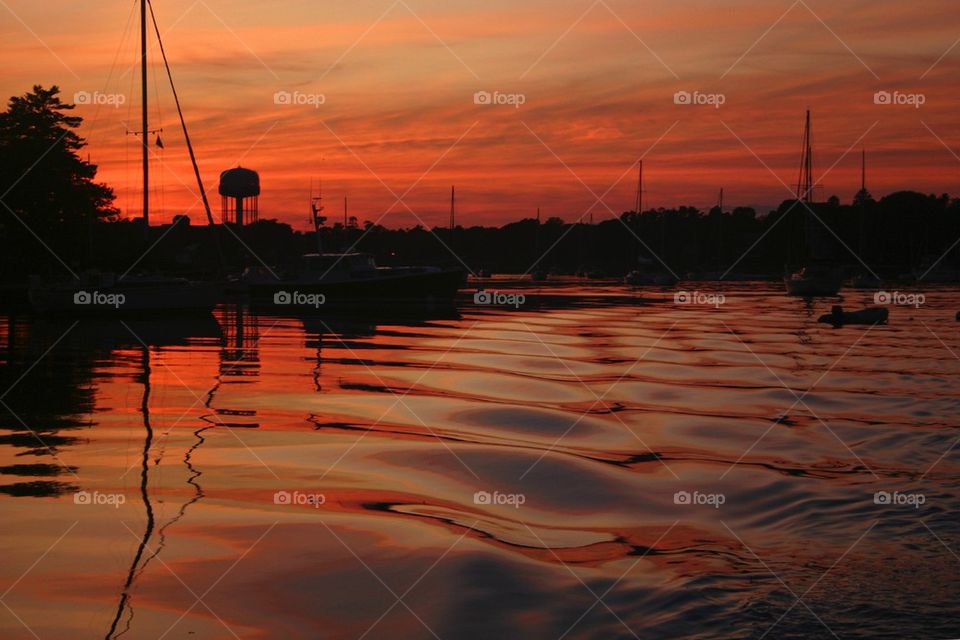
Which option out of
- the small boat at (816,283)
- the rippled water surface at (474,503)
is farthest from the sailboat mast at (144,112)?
the small boat at (816,283)

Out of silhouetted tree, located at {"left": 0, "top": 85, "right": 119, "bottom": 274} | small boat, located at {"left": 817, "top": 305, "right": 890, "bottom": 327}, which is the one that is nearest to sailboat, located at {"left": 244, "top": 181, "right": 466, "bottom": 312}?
silhouetted tree, located at {"left": 0, "top": 85, "right": 119, "bottom": 274}

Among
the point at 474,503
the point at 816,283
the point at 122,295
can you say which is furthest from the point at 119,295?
the point at 816,283

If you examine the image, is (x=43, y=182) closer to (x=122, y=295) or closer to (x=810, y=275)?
(x=122, y=295)

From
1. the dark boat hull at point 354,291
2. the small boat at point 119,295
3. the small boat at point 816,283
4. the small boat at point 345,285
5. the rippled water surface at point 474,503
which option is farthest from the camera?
the small boat at point 816,283

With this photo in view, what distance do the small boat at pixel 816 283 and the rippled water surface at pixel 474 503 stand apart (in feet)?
208

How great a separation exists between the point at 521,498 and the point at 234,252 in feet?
495

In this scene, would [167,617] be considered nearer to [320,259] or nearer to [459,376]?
[459,376]

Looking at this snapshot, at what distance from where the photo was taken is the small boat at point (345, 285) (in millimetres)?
71562

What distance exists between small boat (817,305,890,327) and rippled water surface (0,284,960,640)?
2316 cm

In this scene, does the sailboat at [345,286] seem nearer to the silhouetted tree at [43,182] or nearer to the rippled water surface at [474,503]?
the silhouetted tree at [43,182]

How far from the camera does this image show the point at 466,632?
8203 mm

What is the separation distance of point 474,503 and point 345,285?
6063 centimetres

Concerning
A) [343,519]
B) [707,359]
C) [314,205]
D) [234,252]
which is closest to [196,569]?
[343,519]

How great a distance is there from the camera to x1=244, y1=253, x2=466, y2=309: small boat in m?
71.6
